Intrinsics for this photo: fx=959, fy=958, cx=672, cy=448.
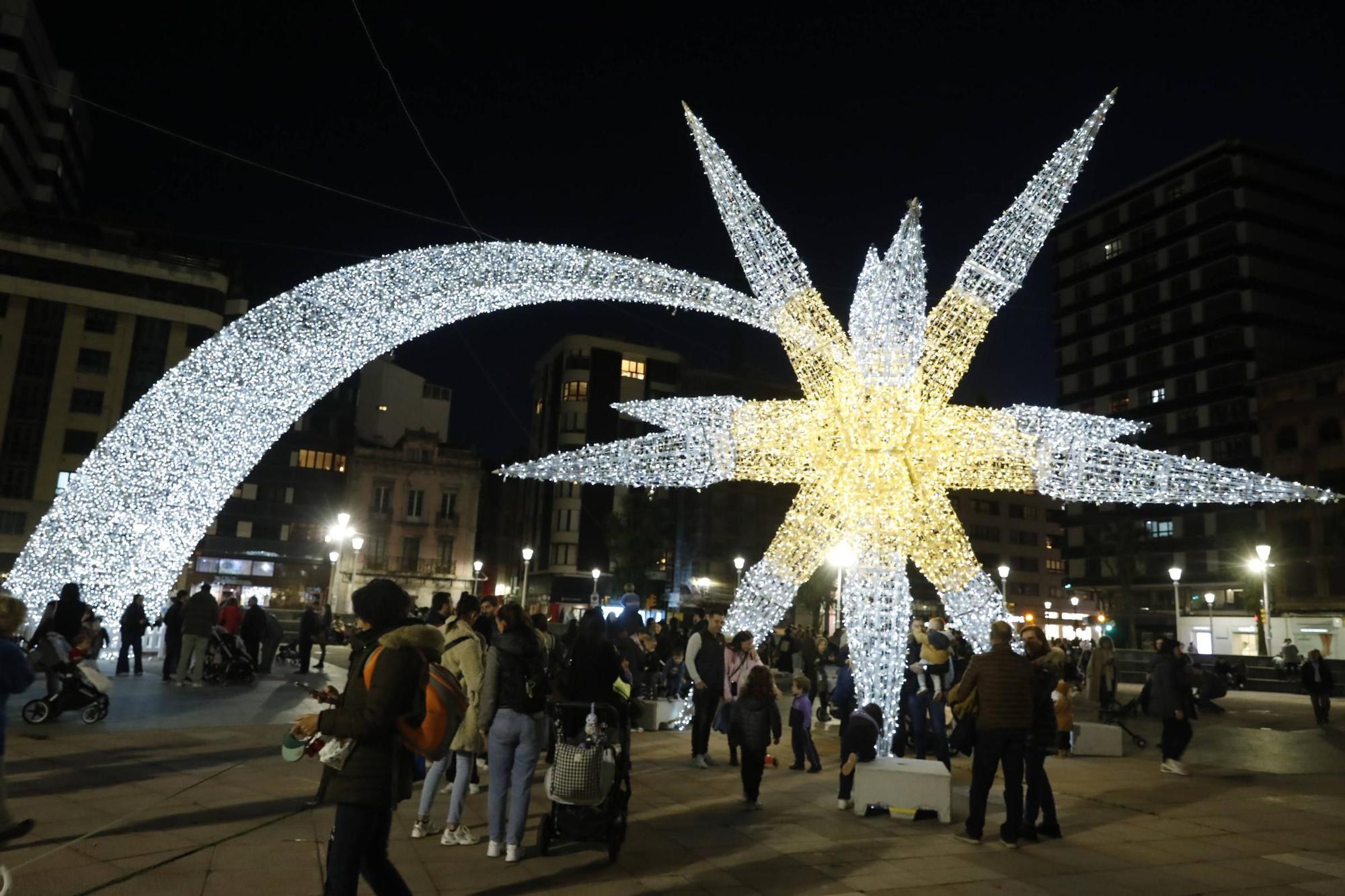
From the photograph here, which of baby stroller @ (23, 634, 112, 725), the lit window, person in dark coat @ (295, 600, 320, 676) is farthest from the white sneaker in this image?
the lit window

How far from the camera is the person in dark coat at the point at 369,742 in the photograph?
150 inches

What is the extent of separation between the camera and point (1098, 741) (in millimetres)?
12555

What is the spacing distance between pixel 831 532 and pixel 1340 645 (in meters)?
46.6

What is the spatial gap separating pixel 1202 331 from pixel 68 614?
66087 millimetres

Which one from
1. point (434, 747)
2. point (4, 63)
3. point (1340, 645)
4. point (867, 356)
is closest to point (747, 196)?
point (867, 356)

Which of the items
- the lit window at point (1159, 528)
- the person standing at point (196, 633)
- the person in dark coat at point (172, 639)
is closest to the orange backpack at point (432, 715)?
the person standing at point (196, 633)

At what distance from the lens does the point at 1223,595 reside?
5706 cm

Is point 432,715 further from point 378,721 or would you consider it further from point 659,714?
point 659,714

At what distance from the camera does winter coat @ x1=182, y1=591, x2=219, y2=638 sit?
14.9 m

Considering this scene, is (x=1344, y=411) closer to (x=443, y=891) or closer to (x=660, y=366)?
(x=660, y=366)

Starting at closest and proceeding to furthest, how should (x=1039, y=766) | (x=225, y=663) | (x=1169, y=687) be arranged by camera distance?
(x=1039, y=766)
(x=1169, y=687)
(x=225, y=663)

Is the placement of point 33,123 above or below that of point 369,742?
above

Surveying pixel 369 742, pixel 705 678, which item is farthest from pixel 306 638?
pixel 369 742

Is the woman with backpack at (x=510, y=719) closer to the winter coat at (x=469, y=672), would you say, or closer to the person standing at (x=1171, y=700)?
the winter coat at (x=469, y=672)
